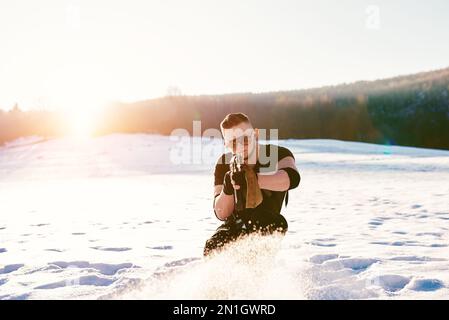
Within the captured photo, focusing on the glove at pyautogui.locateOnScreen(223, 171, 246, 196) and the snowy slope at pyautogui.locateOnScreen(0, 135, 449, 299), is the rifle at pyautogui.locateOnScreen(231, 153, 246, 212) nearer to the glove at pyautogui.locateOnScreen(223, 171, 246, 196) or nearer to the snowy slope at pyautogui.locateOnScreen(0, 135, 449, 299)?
the glove at pyautogui.locateOnScreen(223, 171, 246, 196)

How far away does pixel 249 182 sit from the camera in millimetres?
3143

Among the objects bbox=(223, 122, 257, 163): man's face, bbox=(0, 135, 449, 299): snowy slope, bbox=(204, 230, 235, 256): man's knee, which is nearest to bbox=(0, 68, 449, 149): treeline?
bbox=(0, 135, 449, 299): snowy slope

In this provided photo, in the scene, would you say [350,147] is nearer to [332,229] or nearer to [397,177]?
[397,177]

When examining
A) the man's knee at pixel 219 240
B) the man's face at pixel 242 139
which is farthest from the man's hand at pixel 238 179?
the man's knee at pixel 219 240

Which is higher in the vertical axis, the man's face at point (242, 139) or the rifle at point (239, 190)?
the man's face at point (242, 139)

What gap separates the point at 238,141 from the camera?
3.13 meters

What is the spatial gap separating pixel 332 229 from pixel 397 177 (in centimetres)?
887

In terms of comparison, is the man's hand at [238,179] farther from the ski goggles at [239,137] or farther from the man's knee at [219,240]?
the man's knee at [219,240]

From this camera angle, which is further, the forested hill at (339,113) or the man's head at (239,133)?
the forested hill at (339,113)

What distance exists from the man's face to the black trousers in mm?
523

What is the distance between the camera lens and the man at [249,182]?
3133 mm

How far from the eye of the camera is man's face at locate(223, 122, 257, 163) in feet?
10.2

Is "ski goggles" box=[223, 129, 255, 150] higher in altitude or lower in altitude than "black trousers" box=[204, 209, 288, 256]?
higher
